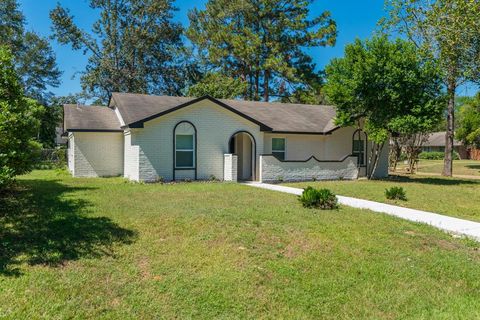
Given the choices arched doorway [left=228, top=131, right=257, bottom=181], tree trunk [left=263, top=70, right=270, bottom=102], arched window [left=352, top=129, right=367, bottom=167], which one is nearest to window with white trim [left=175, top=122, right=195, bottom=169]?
arched doorway [left=228, top=131, right=257, bottom=181]

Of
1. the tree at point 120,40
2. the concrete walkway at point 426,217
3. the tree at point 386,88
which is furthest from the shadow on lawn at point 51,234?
the tree at point 120,40

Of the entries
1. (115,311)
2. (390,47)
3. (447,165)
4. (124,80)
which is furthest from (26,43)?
(115,311)

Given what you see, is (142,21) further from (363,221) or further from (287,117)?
(363,221)

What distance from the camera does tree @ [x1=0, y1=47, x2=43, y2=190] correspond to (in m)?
7.83

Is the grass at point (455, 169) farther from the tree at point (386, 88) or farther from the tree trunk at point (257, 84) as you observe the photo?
the tree trunk at point (257, 84)

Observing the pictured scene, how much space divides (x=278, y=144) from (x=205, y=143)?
15.2ft

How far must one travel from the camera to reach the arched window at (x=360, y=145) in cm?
2223

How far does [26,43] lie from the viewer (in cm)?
4278

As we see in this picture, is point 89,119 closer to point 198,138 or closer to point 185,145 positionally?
point 185,145

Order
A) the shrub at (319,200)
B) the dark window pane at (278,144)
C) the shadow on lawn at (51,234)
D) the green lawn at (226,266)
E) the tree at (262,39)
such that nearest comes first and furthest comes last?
the green lawn at (226,266), the shadow on lawn at (51,234), the shrub at (319,200), the dark window pane at (278,144), the tree at (262,39)

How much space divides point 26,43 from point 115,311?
4673 centimetres

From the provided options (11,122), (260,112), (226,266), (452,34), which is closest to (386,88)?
(452,34)

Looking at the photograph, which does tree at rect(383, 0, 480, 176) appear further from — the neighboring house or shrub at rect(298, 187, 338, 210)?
the neighboring house

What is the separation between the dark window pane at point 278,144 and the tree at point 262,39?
17.1 metres
